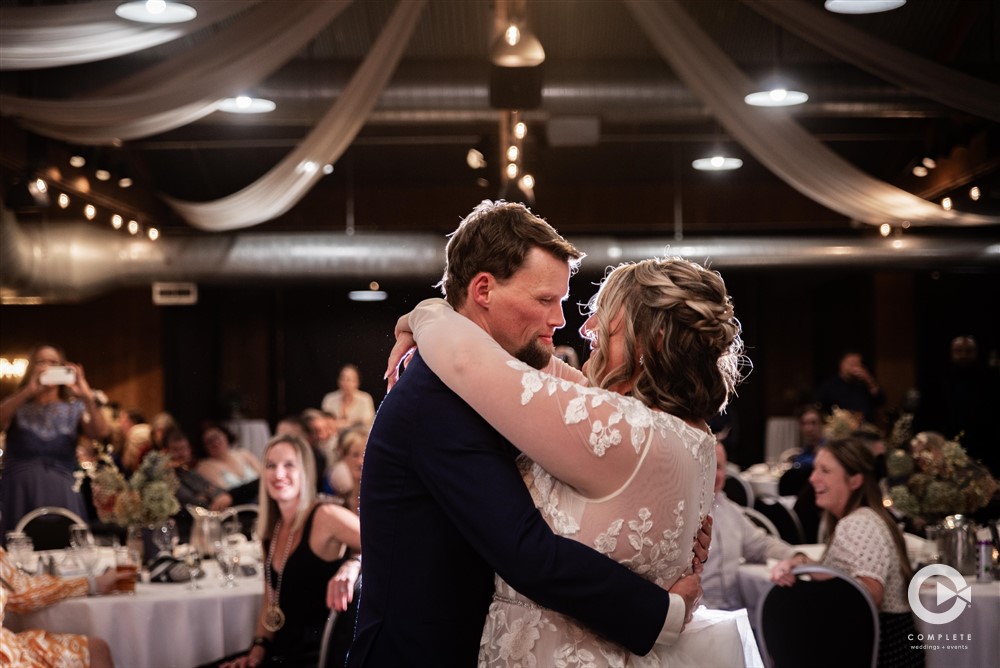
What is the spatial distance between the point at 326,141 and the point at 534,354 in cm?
477

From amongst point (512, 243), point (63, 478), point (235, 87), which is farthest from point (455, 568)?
point (63, 478)

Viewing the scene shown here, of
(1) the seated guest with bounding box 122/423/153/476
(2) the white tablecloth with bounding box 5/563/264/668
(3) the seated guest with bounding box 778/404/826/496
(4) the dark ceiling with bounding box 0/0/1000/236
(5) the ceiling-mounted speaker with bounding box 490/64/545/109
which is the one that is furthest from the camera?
(4) the dark ceiling with bounding box 0/0/1000/236

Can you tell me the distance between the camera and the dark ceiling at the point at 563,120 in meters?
8.44

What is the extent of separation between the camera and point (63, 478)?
7137 mm

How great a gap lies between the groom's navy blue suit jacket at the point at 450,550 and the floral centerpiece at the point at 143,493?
3127 mm

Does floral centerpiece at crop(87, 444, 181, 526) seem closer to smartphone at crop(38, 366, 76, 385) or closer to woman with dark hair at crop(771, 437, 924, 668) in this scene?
smartphone at crop(38, 366, 76, 385)

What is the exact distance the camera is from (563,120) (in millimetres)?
8750

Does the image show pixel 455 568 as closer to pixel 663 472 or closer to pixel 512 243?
pixel 663 472

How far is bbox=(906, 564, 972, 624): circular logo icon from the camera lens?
158 inches

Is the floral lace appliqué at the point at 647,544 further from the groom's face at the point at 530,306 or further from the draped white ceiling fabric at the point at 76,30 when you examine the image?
the draped white ceiling fabric at the point at 76,30

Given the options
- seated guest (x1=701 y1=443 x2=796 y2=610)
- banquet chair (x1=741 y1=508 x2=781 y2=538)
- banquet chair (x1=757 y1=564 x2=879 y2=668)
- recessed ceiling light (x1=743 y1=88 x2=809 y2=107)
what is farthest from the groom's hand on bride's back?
recessed ceiling light (x1=743 y1=88 x2=809 y2=107)

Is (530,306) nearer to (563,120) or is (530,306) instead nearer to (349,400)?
(563,120)

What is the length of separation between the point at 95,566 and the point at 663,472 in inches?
137

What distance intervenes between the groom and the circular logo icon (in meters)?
2.49
